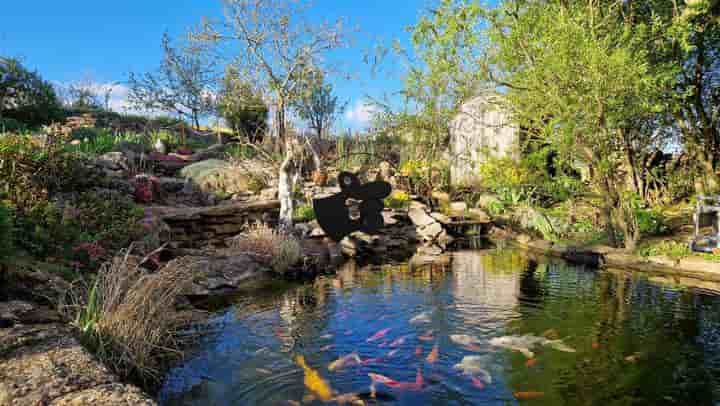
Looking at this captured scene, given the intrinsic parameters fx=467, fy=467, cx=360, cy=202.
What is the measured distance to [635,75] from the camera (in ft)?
24.4

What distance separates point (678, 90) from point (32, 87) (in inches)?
797

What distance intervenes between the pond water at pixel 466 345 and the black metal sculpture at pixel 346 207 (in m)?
1.01

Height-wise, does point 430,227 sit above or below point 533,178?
below

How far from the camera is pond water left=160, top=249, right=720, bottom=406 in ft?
11.3

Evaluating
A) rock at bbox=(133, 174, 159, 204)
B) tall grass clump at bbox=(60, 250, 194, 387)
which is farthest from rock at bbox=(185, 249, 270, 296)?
rock at bbox=(133, 174, 159, 204)

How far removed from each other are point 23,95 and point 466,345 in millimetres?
19074

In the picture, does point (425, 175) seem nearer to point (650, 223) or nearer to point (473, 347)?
point (650, 223)

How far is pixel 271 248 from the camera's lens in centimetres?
804

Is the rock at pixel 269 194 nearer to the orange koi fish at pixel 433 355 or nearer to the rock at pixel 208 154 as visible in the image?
the rock at pixel 208 154

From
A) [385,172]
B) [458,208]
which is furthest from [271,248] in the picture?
[385,172]

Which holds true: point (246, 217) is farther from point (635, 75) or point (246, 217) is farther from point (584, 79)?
point (635, 75)

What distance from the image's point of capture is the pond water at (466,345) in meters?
3.43

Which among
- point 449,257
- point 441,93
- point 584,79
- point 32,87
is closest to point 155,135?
point 32,87

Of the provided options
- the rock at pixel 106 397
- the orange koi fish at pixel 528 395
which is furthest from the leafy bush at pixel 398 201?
the rock at pixel 106 397
